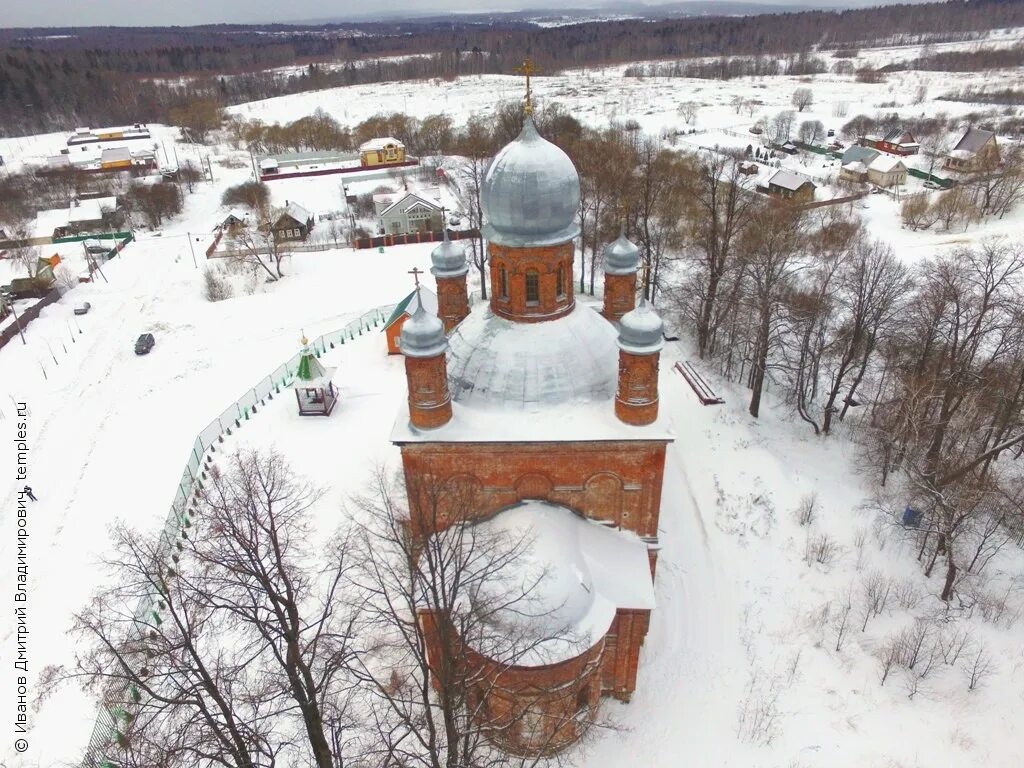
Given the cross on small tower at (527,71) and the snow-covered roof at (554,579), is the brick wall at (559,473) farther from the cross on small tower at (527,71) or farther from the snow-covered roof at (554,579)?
the cross on small tower at (527,71)

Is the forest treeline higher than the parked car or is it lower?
higher

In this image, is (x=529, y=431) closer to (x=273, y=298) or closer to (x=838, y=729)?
(x=838, y=729)

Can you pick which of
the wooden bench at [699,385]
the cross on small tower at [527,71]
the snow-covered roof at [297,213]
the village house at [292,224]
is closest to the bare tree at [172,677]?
the cross on small tower at [527,71]

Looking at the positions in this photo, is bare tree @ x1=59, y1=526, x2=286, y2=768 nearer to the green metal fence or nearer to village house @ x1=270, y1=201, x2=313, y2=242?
the green metal fence

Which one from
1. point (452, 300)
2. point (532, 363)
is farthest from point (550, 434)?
point (452, 300)

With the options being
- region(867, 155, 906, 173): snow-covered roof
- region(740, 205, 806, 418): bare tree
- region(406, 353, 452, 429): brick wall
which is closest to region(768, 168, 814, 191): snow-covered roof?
region(867, 155, 906, 173): snow-covered roof

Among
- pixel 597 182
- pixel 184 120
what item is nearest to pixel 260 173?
pixel 184 120
